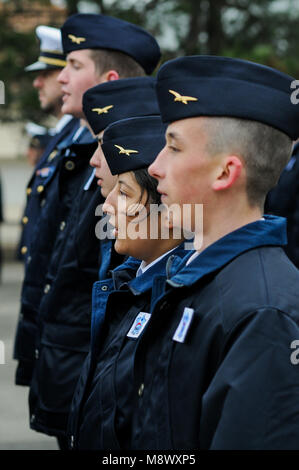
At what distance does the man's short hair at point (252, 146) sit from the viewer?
1870 mm

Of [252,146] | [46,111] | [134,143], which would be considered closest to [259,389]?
[252,146]

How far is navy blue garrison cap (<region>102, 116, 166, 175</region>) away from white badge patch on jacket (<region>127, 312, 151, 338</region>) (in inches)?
19.7

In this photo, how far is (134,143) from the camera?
2.58 meters

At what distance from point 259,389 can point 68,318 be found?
1922mm

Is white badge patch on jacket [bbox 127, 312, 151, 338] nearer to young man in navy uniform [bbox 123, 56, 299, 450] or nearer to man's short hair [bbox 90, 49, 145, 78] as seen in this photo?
young man in navy uniform [bbox 123, 56, 299, 450]

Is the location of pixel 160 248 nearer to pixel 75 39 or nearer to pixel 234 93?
pixel 234 93

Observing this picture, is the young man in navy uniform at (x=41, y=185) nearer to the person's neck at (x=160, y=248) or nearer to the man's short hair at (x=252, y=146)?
the person's neck at (x=160, y=248)

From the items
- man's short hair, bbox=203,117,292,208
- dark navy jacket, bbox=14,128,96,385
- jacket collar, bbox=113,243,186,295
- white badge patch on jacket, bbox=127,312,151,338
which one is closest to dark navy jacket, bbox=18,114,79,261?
dark navy jacket, bbox=14,128,96,385

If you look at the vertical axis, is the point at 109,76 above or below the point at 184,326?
above

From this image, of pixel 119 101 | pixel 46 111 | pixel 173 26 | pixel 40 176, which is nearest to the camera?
pixel 119 101

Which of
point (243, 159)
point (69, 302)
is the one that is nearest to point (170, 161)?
point (243, 159)

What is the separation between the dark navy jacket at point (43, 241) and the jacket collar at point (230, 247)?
183 cm

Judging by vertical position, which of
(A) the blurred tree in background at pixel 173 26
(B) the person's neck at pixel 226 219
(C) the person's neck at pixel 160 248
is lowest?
(C) the person's neck at pixel 160 248

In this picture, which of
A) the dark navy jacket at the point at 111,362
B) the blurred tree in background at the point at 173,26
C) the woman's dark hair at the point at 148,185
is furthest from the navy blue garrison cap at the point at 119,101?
the blurred tree in background at the point at 173,26
